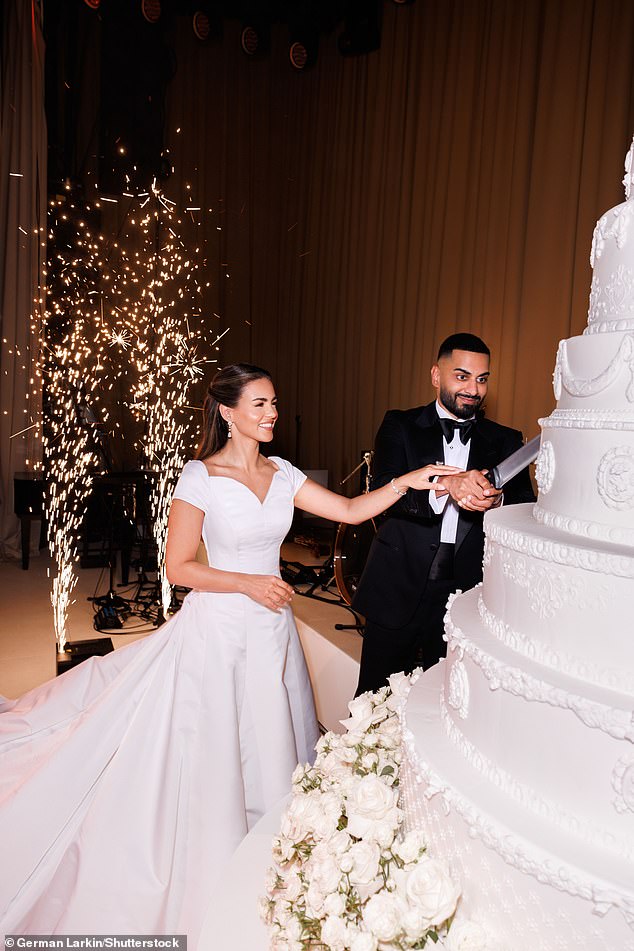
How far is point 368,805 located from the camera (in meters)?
1.33

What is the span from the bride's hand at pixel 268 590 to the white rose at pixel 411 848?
1.29 meters

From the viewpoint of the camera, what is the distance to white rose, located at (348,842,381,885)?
4.02 ft

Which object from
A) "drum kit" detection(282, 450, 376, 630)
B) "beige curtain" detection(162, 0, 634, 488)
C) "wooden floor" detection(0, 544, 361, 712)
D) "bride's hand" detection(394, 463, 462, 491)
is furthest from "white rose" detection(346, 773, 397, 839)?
"beige curtain" detection(162, 0, 634, 488)

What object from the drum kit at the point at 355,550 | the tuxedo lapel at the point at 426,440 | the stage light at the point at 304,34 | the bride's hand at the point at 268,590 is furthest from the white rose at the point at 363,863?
the stage light at the point at 304,34

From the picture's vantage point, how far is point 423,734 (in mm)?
1389

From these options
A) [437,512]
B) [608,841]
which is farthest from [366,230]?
[608,841]

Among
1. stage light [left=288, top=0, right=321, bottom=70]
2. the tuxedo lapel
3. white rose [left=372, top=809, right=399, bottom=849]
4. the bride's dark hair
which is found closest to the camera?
white rose [left=372, top=809, right=399, bottom=849]

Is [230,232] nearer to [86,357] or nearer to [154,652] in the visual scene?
[86,357]

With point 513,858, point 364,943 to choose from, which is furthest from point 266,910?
point 513,858

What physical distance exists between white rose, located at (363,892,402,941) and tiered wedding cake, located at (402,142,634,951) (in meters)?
0.12

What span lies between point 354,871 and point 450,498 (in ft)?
5.70

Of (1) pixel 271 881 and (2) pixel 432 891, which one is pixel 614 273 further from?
(1) pixel 271 881

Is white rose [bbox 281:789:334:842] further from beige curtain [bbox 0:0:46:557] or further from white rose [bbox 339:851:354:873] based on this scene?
beige curtain [bbox 0:0:46:557]

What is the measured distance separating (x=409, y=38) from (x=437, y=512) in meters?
7.26
